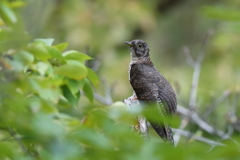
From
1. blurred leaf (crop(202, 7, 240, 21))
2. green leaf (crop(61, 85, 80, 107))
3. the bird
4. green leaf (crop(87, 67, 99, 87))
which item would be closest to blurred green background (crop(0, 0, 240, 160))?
blurred leaf (crop(202, 7, 240, 21))

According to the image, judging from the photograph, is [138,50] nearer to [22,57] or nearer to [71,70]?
[71,70]

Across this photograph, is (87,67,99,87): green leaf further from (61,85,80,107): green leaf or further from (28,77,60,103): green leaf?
(28,77,60,103): green leaf

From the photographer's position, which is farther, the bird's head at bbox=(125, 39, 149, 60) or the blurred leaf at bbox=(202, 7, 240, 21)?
the bird's head at bbox=(125, 39, 149, 60)

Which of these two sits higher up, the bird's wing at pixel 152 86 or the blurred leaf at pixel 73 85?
the bird's wing at pixel 152 86

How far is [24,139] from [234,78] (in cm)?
808

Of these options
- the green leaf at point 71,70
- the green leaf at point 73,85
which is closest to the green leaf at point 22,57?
the green leaf at point 71,70

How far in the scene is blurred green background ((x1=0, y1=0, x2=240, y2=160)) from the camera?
4.20ft

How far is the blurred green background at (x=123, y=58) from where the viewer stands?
1.28 m

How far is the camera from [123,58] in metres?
10.9

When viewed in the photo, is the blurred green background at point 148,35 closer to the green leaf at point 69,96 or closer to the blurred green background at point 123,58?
the blurred green background at point 123,58

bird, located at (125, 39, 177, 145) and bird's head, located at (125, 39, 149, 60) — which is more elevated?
bird's head, located at (125, 39, 149, 60)

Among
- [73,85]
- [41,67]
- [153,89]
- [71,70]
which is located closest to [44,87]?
[71,70]

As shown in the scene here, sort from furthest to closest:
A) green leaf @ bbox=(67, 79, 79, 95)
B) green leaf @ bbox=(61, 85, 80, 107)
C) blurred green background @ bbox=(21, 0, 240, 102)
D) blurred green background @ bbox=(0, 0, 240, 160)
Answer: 1. blurred green background @ bbox=(21, 0, 240, 102)
2. green leaf @ bbox=(61, 85, 80, 107)
3. green leaf @ bbox=(67, 79, 79, 95)
4. blurred green background @ bbox=(0, 0, 240, 160)

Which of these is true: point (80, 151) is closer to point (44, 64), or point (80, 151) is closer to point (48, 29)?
point (44, 64)
